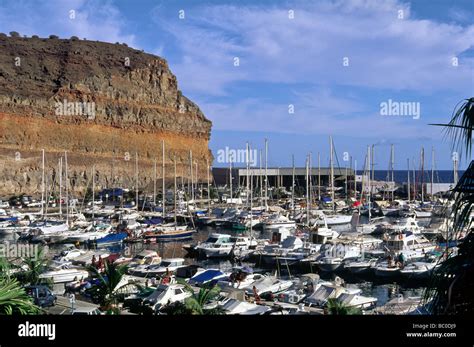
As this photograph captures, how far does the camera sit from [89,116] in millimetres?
69312

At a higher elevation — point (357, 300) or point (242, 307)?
point (242, 307)

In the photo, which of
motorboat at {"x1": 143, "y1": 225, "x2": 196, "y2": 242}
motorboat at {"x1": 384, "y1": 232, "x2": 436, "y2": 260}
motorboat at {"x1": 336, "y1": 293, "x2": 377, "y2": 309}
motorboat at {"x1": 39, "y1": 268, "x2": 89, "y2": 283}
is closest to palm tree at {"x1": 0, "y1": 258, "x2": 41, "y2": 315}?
motorboat at {"x1": 336, "y1": 293, "x2": 377, "y2": 309}

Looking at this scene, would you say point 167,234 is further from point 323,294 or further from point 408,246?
point 323,294

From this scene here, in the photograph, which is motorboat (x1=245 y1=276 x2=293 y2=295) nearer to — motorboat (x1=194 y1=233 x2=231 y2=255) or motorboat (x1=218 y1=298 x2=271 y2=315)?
motorboat (x1=218 y1=298 x2=271 y2=315)

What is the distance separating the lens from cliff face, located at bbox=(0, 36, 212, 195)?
61.8m

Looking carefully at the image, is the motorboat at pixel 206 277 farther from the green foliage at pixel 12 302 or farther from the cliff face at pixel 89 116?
the cliff face at pixel 89 116

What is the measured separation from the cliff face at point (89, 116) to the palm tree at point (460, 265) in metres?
55.1

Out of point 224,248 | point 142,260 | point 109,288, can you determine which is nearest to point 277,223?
point 224,248

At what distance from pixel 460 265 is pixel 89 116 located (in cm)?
6945

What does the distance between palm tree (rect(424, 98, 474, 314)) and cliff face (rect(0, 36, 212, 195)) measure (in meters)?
55.1

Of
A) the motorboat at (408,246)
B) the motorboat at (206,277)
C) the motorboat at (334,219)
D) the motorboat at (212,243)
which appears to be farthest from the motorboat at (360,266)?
the motorboat at (334,219)

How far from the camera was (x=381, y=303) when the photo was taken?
55.3ft

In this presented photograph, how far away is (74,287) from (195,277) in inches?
158

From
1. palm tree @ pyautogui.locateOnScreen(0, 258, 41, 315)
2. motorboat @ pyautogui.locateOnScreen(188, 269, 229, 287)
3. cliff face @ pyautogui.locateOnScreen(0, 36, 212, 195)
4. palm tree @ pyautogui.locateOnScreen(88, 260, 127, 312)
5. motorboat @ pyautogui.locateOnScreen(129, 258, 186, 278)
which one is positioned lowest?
motorboat @ pyautogui.locateOnScreen(129, 258, 186, 278)
